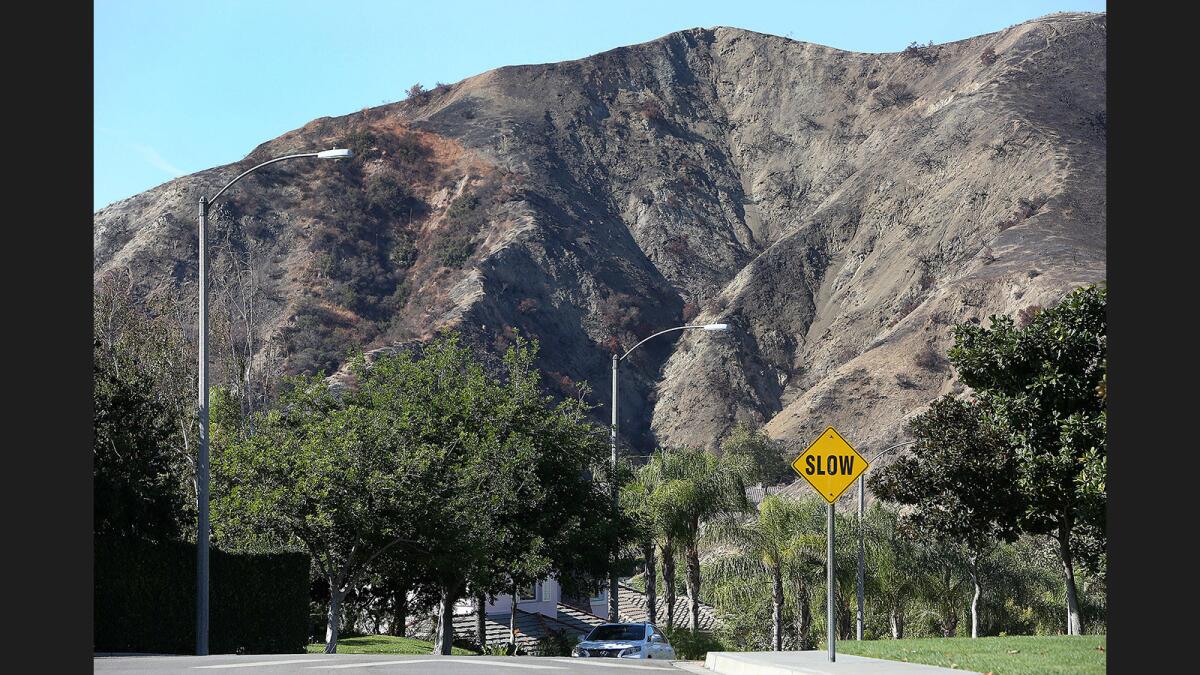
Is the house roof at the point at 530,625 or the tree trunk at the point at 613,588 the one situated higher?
the tree trunk at the point at 613,588

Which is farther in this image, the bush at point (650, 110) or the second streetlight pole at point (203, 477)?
the bush at point (650, 110)

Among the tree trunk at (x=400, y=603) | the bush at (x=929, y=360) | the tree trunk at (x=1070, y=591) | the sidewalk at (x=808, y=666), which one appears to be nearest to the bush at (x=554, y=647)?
the tree trunk at (x=400, y=603)

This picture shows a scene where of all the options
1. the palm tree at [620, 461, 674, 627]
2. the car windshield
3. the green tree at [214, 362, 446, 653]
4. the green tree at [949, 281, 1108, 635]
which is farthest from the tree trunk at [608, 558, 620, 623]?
the green tree at [949, 281, 1108, 635]

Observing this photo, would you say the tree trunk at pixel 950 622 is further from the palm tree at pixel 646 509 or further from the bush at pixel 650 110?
the bush at pixel 650 110

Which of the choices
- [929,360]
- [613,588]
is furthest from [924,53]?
[613,588]

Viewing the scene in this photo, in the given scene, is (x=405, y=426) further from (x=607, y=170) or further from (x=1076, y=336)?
(x=607, y=170)

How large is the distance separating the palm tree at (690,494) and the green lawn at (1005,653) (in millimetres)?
23284

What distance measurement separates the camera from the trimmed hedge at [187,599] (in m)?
24.0

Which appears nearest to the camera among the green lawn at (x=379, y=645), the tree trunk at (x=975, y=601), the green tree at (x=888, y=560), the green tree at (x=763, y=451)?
the green lawn at (x=379, y=645)

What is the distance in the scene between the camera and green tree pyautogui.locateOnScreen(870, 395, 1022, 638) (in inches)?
1304

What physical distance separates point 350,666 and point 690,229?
13353 centimetres

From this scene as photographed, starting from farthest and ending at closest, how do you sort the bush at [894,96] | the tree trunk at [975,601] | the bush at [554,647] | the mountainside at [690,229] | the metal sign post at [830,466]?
the bush at [894,96] < the mountainside at [690,229] < the tree trunk at [975,601] < the bush at [554,647] < the metal sign post at [830,466]

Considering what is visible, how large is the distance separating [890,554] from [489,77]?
385 feet

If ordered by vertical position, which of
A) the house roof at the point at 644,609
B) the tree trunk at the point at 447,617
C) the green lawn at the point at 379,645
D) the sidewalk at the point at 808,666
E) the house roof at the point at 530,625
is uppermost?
the sidewalk at the point at 808,666
